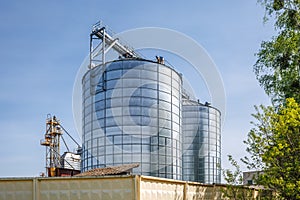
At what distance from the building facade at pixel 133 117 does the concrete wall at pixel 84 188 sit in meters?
15.2

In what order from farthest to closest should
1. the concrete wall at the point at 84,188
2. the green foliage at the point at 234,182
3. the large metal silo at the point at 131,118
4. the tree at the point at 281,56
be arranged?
the large metal silo at the point at 131,118, the tree at the point at 281,56, the green foliage at the point at 234,182, the concrete wall at the point at 84,188

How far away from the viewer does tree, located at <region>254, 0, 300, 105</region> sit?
1166 cm

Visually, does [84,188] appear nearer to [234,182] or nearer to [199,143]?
[234,182]

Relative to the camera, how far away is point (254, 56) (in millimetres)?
12930

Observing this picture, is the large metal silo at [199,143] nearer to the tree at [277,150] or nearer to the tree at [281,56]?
the tree at [281,56]

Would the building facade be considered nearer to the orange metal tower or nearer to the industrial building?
the industrial building

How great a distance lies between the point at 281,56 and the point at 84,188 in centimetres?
868

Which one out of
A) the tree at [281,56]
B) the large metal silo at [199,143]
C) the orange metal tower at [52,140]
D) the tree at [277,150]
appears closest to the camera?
the tree at [277,150]

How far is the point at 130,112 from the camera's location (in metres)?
21.8

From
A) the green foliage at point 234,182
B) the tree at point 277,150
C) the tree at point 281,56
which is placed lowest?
the green foliage at point 234,182

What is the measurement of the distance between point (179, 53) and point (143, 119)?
587 cm

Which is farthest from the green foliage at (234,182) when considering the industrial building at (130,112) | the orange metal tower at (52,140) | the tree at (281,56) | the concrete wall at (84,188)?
the orange metal tower at (52,140)

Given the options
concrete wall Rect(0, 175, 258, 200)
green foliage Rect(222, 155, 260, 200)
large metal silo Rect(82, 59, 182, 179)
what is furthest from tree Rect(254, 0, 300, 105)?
large metal silo Rect(82, 59, 182, 179)

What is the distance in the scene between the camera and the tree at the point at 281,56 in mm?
11664
